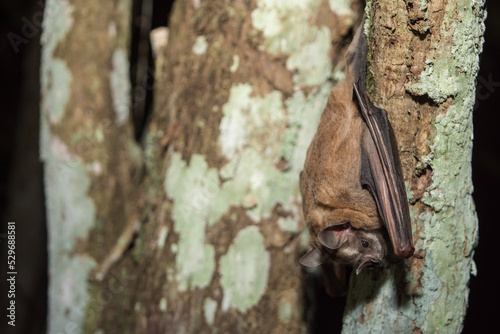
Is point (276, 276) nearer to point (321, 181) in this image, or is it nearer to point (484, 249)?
point (321, 181)

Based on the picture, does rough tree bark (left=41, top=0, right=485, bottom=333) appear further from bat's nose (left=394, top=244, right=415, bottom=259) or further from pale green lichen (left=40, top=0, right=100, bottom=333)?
bat's nose (left=394, top=244, right=415, bottom=259)

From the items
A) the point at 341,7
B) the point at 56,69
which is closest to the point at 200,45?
the point at 341,7

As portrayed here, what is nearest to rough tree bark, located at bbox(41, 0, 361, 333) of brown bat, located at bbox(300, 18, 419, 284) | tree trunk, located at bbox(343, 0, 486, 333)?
brown bat, located at bbox(300, 18, 419, 284)

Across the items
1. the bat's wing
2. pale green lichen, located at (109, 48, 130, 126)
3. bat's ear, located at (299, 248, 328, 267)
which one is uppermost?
pale green lichen, located at (109, 48, 130, 126)

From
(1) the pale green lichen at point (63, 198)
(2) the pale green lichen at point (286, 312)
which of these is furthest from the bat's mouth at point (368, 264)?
(1) the pale green lichen at point (63, 198)

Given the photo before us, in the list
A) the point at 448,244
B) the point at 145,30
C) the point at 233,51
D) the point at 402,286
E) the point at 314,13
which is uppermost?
the point at 145,30

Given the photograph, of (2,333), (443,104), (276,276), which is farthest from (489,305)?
(2,333)
